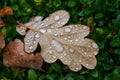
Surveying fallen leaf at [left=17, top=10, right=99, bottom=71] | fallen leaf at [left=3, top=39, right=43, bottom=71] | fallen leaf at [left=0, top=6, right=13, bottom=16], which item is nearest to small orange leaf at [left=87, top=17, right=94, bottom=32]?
fallen leaf at [left=17, top=10, right=99, bottom=71]

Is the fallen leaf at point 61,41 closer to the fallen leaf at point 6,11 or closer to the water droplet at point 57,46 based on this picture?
the water droplet at point 57,46

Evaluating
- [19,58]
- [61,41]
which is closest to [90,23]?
[61,41]

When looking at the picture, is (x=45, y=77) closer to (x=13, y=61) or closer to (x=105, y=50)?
(x=13, y=61)

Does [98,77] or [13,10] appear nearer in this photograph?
[98,77]

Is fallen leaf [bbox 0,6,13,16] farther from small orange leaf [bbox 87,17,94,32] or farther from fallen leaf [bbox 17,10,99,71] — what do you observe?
small orange leaf [bbox 87,17,94,32]

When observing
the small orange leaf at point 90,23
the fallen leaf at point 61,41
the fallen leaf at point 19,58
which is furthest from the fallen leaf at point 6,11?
the small orange leaf at point 90,23

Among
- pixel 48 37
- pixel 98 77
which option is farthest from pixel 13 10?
pixel 98 77
